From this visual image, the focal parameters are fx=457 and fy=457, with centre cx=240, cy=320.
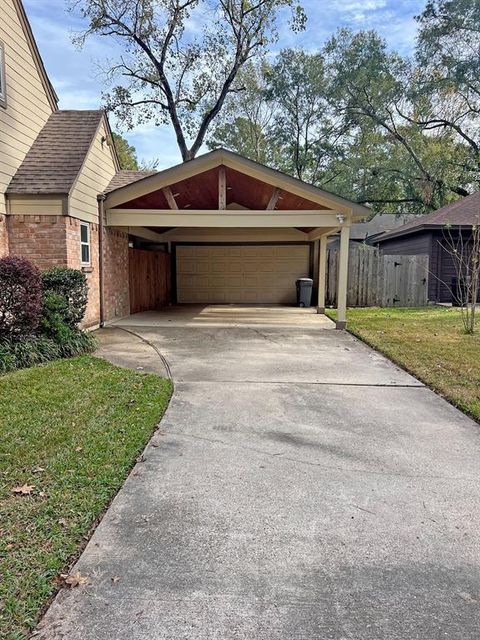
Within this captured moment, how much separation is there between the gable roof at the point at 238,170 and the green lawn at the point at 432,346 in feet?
9.50

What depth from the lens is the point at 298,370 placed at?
6906 mm

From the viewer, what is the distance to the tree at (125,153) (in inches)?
1184

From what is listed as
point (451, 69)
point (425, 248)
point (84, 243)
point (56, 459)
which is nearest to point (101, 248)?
point (84, 243)

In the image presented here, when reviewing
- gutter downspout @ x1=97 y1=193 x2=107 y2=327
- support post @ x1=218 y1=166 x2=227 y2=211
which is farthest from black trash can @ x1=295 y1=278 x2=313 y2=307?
gutter downspout @ x1=97 y1=193 x2=107 y2=327

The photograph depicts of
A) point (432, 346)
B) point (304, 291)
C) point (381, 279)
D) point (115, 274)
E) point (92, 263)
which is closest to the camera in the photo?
point (432, 346)

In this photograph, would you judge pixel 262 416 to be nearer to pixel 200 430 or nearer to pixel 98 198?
pixel 200 430

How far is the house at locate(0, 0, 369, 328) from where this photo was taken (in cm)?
909

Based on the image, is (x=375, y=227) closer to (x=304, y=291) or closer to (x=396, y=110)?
(x=396, y=110)

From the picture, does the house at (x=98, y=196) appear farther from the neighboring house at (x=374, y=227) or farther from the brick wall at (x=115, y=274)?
the neighboring house at (x=374, y=227)

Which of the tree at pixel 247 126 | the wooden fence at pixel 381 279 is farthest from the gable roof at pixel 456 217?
the tree at pixel 247 126

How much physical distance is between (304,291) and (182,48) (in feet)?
47.9

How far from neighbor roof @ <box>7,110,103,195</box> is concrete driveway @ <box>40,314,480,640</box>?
6212 mm

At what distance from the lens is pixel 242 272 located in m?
17.9

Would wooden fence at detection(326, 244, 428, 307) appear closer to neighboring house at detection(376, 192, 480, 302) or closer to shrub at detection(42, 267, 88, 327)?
neighboring house at detection(376, 192, 480, 302)
